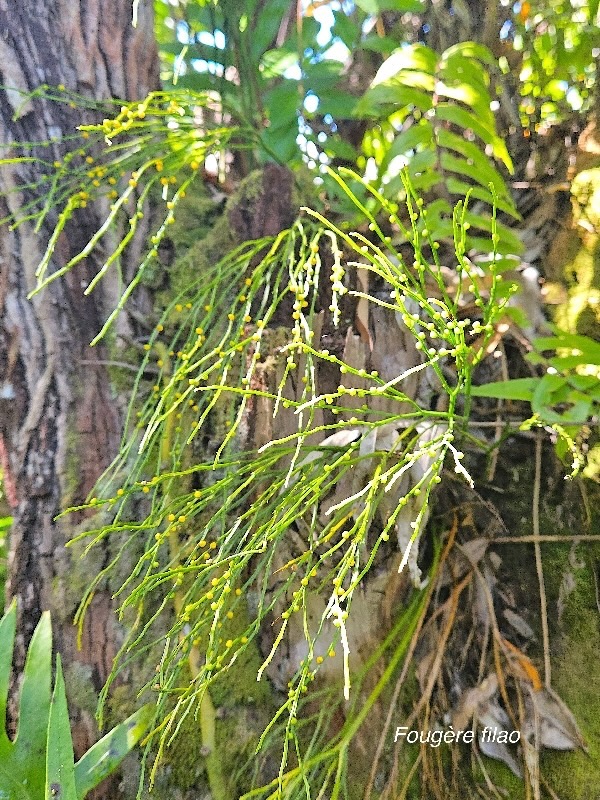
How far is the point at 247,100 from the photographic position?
1312 mm

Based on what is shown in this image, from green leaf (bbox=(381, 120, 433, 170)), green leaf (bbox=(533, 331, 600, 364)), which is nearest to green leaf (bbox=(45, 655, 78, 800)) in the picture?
green leaf (bbox=(533, 331, 600, 364))

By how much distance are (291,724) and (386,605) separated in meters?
0.33

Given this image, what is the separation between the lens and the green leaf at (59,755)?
2.26 ft

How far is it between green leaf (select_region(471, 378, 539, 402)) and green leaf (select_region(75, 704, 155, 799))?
0.66m

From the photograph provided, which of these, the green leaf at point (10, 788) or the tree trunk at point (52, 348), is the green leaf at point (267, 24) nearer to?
the tree trunk at point (52, 348)

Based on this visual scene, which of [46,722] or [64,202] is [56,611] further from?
[64,202]

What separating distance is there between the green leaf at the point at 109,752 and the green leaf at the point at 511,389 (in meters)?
0.66

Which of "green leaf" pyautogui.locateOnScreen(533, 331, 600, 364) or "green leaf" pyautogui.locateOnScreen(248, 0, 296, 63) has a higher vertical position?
"green leaf" pyautogui.locateOnScreen(248, 0, 296, 63)

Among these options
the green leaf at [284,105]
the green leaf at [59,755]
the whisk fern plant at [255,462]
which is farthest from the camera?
the green leaf at [284,105]

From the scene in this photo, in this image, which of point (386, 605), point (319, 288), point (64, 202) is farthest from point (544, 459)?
point (64, 202)

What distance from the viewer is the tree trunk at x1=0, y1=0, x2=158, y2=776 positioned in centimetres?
92

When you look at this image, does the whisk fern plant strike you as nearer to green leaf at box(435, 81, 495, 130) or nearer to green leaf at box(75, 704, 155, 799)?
green leaf at box(75, 704, 155, 799)

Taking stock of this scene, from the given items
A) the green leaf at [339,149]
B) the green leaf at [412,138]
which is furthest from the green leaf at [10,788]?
the green leaf at [339,149]

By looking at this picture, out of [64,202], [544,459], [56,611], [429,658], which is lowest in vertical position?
[429,658]
